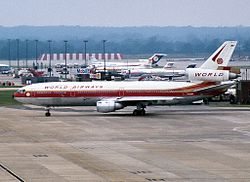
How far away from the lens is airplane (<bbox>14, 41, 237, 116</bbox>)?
80.1 metres

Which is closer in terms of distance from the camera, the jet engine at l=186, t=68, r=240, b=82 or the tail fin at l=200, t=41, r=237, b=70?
the jet engine at l=186, t=68, r=240, b=82

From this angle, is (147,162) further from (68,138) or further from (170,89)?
(170,89)

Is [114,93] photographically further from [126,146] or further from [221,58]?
[126,146]

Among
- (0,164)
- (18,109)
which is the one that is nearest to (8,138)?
(0,164)

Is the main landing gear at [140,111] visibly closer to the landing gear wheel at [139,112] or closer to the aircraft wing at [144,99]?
the landing gear wheel at [139,112]

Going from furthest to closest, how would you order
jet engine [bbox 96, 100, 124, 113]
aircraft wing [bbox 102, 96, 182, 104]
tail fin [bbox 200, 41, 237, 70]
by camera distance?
tail fin [bbox 200, 41, 237, 70] < aircraft wing [bbox 102, 96, 182, 104] < jet engine [bbox 96, 100, 124, 113]

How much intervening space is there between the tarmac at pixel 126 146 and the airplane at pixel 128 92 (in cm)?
131

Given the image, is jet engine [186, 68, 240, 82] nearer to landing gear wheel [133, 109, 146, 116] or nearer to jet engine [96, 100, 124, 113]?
landing gear wheel [133, 109, 146, 116]

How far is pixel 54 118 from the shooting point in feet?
261

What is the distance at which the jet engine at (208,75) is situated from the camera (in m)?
81.3

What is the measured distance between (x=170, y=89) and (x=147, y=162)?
104ft

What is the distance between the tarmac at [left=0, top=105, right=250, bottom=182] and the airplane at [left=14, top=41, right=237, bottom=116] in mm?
1308

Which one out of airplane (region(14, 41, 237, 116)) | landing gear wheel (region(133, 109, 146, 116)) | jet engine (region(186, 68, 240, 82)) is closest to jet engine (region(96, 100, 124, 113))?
airplane (region(14, 41, 237, 116))

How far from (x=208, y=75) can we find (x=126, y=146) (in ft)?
86.0
